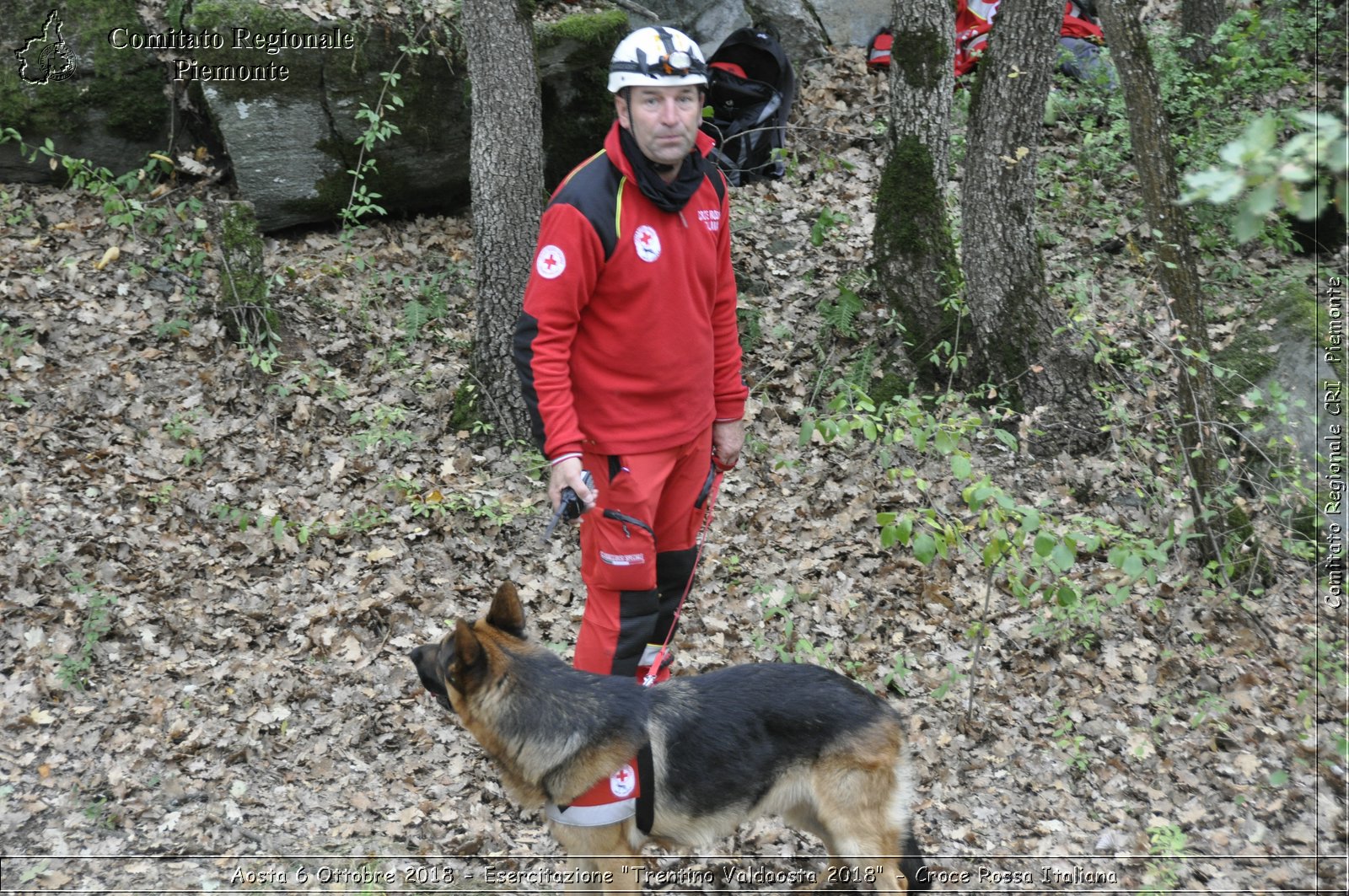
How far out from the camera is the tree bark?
240 inches

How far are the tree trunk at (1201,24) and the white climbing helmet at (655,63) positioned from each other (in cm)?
902

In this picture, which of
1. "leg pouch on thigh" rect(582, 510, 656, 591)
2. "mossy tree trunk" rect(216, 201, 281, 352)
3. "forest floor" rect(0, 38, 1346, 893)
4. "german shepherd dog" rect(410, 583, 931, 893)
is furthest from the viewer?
"mossy tree trunk" rect(216, 201, 281, 352)

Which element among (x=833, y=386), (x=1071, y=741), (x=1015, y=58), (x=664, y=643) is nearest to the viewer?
(x=664, y=643)

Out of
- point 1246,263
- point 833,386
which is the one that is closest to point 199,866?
point 833,386

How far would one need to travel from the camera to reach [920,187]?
307 inches

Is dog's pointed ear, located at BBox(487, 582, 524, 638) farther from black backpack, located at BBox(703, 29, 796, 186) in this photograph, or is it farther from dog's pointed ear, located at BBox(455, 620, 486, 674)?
black backpack, located at BBox(703, 29, 796, 186)

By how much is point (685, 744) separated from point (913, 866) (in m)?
1.15

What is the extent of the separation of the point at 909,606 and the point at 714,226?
2.99 m

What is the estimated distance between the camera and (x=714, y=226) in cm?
447

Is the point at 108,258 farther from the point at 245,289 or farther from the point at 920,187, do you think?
the point at 920,187

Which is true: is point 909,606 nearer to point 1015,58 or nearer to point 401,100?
point 1015,58

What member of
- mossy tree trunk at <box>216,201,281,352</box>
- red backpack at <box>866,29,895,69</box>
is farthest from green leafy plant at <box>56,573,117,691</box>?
red backpack at <box>866,29,895,69</box>

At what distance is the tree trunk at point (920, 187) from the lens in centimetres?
766

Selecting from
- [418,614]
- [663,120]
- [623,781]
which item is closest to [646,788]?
[623,781]
